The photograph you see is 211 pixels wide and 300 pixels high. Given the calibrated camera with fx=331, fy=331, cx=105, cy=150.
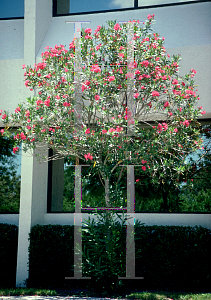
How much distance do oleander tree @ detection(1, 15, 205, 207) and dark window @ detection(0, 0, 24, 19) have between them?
11.4ft

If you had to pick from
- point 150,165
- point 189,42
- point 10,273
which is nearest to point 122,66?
point 150,165

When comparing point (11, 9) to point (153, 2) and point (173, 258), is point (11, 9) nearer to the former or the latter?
point (153, 2)

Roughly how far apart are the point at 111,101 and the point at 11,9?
16.0 feet

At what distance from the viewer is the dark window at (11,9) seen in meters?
8.67

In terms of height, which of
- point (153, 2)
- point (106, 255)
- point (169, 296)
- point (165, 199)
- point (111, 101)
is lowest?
point (169, 296)

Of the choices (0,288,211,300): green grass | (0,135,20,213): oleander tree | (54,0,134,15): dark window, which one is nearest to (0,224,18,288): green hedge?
(0,288,211,300): green grass

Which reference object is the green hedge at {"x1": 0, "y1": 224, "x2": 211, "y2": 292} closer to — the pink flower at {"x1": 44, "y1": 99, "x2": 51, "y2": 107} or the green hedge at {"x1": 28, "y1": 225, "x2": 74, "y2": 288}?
the green hedge at {"x1": 28, "y1": 225, "x2": 74, "y2": 288}

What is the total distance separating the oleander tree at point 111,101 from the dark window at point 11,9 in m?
3.47

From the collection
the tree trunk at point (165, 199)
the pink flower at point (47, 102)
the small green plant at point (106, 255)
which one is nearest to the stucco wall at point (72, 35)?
the pink flower at point (47, 102)

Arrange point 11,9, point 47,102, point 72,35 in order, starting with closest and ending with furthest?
A: 1. point 47,102
2. point 72,35
3. point 11,9

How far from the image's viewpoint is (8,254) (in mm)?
A: 7078

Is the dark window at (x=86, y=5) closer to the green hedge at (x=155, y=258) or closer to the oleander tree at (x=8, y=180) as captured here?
the oleander tree at (x=8, y=180)

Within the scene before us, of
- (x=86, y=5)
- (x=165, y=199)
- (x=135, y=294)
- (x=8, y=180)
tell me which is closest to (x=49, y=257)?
(x=135, y=294)

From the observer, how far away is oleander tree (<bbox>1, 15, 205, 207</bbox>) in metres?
5.41
